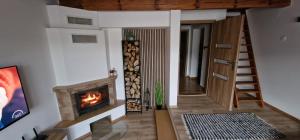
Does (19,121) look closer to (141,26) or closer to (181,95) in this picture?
(141,26)

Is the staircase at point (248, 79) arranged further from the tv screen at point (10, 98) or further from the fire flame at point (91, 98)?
the tv screen at point (10, 98)

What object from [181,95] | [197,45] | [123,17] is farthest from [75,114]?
[197,45]

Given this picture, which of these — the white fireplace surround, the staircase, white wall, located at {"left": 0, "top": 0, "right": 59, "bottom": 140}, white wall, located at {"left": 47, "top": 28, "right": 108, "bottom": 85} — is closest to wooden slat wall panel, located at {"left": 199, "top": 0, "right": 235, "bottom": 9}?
the staircase

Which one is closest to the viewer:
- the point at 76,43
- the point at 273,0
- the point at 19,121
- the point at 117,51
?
the point at 19,121

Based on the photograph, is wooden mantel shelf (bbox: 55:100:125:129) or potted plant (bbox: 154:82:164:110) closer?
wooden mantel shelf (bbox: 55:100:125:129)

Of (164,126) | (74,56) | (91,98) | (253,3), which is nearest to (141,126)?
(164,126)

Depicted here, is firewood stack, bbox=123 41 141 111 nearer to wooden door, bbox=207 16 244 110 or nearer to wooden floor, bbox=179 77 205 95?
wooden floor, bbox=179 77 205 95

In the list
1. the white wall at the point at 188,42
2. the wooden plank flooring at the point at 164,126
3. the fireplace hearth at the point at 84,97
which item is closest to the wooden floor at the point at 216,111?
the wooden plank flooring at the point at 164,126

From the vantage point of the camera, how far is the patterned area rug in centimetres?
227

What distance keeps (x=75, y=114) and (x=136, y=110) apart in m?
1.25

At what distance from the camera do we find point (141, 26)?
293 centimetres

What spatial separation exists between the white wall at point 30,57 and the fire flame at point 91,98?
434 mm

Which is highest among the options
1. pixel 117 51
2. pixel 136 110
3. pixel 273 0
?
pixel 273 0

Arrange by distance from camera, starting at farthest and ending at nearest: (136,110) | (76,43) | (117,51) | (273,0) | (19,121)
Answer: (136,110), (117,51), (273,0), (76,43), (19,121)
